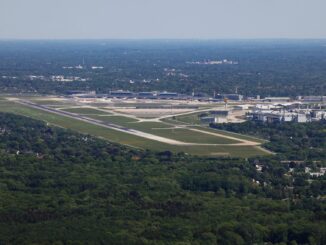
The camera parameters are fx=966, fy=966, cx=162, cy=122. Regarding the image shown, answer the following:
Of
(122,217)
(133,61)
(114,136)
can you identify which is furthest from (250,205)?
(133,61)

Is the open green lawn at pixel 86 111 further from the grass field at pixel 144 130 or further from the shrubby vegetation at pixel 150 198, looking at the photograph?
the shrubby vegetation at pixel 150 198

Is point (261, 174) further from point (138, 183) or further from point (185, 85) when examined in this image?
point (185, 85)

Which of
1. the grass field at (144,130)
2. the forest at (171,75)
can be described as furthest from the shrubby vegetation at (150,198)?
the forest at (171,75)

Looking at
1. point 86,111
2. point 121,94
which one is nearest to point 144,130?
point 86,111

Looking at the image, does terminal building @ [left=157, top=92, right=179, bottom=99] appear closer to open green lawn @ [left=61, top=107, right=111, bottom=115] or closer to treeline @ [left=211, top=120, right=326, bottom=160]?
open green lawn @ [left=61, top=107, right=111, bottom=115]

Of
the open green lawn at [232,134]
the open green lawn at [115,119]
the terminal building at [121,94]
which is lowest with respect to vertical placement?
the terminal building at [121,94]
